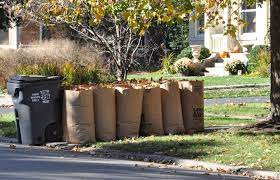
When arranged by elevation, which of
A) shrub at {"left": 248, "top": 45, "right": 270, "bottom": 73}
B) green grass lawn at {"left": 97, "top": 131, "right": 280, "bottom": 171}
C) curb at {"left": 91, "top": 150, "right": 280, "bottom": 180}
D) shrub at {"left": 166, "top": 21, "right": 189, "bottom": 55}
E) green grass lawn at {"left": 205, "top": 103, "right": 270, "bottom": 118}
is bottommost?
curb at {"left": 91, "top": 150, "right": 280, "bottom": 180}

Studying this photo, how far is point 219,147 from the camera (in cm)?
1236

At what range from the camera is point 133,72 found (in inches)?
1431

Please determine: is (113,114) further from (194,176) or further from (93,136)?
(194,176)

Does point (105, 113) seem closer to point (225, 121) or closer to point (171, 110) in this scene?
point (171, 110)

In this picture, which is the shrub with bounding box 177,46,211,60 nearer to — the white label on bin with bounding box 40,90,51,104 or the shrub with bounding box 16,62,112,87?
the shrub with bounding box 16,62,112,87

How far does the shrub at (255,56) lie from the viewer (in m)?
32.1

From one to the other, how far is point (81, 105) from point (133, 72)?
22693mm

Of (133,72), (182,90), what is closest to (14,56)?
(133,72)

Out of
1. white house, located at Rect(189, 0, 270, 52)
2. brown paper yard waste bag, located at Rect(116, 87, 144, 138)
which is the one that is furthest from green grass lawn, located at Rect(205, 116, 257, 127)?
white house, located at Rect(189, 0, 270, 52)

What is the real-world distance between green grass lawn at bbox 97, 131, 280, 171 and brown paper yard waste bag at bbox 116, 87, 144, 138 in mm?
340

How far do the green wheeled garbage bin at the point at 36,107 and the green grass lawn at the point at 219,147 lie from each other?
117 centimetres

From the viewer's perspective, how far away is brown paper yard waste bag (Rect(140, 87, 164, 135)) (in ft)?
47.0

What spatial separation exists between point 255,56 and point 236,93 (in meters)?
8.71

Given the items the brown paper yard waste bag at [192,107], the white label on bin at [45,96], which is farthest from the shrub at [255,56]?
the white label on bin at [45,96]
